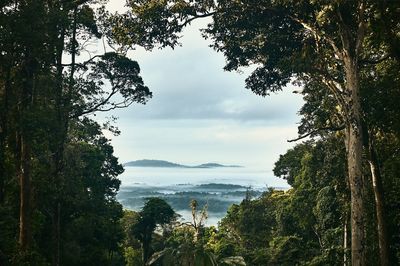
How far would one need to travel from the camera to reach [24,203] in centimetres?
1213

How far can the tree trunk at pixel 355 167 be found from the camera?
379 inches

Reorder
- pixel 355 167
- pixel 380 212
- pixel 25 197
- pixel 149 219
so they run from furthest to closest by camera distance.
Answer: pixel 149 219 → pixel 380 212 → pixel 25 197 → pixel 355 167

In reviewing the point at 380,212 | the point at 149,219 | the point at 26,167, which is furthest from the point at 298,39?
the point at 149,219

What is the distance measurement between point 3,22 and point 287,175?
34.5m

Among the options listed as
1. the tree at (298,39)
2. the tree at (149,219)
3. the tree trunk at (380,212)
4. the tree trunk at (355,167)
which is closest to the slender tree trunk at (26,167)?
the tree at (298,39)

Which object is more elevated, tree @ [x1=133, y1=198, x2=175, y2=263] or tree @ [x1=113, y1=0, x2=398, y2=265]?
tree @ [x1=113, y1=0, x2=398, y2=265]

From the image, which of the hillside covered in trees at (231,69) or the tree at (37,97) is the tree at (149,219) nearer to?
the hillside covered in trees at (231,69)

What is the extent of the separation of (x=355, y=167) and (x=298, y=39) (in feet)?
16.2

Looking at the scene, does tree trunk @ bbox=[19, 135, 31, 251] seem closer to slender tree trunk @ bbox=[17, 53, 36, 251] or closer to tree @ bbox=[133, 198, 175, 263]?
slender tree trunk @ bbox=[17, 53, 36, 251]

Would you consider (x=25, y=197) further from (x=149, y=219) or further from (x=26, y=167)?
(x=149, y=219)

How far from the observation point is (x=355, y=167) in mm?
9906

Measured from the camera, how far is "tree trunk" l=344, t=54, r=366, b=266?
962cm

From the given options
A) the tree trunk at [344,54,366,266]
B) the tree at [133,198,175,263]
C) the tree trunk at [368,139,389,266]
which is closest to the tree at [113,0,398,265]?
the tree trunk at [344,54,366,266]

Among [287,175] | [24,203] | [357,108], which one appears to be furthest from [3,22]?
[287,175]
